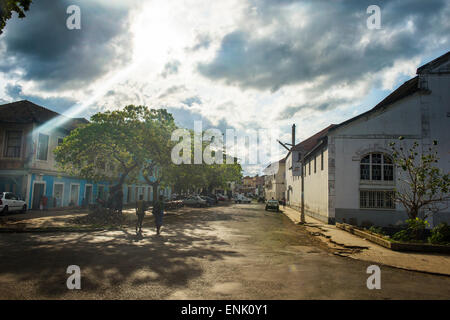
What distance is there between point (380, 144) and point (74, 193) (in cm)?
2870

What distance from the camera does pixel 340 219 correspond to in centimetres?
2147

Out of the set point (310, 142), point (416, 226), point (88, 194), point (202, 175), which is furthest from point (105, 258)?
point (310, 142)

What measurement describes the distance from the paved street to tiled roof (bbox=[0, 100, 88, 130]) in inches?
696

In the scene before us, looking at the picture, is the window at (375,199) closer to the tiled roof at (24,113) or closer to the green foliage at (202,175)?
the green foliage at (202,175)

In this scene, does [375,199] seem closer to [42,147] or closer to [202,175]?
[202,175]

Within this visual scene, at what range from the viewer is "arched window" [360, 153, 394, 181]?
70.0ft

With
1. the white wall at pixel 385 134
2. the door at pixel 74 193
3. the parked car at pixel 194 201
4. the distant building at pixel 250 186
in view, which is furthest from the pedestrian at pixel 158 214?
the distant building at pixel 250 186

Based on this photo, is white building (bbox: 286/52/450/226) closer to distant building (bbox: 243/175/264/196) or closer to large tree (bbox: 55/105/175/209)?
large tree (bbox: 55/105/175/209)

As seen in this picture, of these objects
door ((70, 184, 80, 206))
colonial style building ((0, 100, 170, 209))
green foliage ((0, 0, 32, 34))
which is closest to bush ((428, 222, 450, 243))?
green foliage ((0, 0, 32, 34))

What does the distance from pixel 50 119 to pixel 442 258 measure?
30.8 metres

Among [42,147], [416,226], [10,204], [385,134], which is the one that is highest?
[385,134]

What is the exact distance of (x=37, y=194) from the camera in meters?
26.7

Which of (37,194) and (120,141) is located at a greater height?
(120,141)

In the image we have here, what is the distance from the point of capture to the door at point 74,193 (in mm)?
31625
